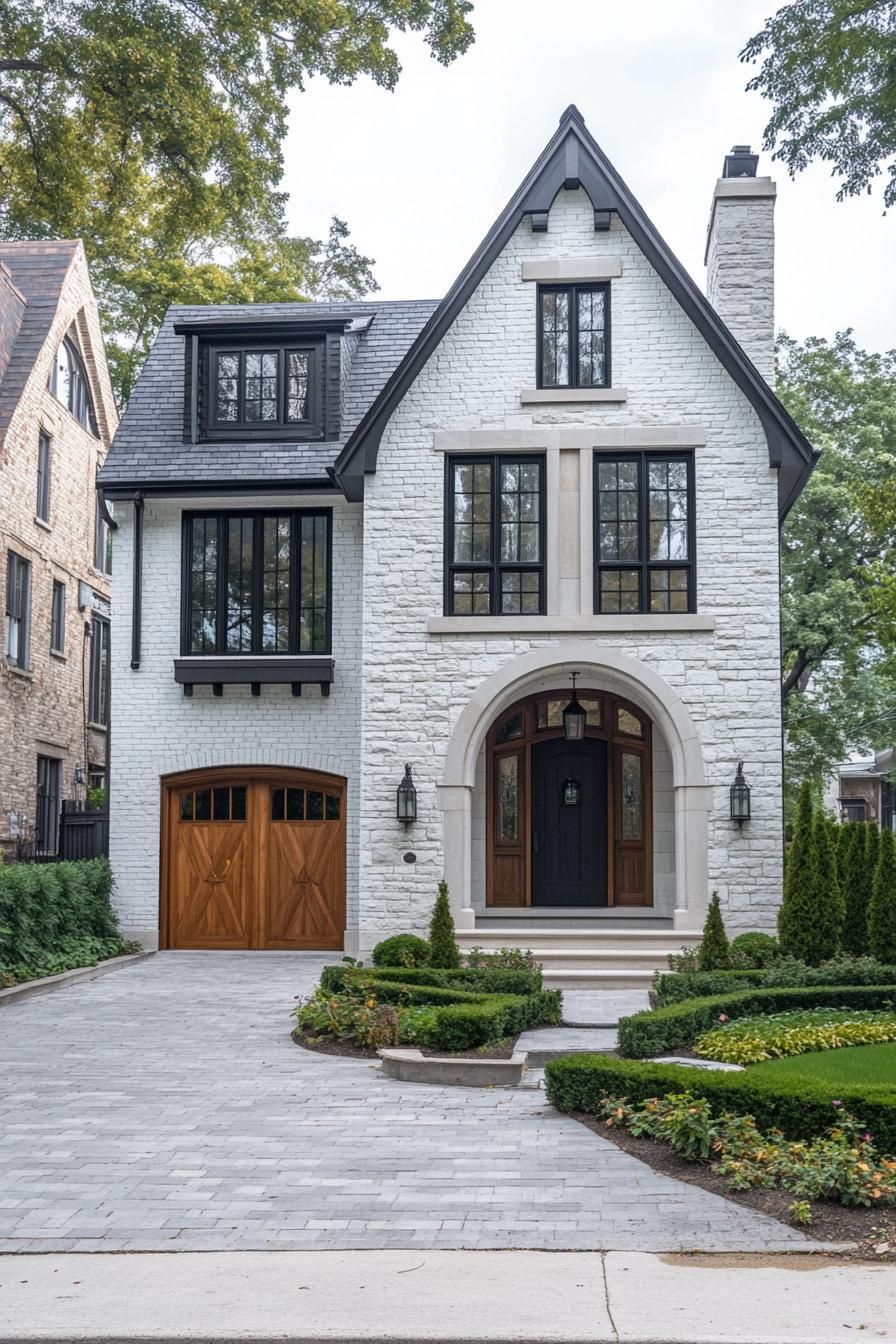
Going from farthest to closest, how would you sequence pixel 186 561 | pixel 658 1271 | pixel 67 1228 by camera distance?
pixel 186 561 < pixel 67 1228 < pixel 658 1271

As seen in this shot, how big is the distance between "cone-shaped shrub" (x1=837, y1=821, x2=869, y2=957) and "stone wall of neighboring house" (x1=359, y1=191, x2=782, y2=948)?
92.9 inches

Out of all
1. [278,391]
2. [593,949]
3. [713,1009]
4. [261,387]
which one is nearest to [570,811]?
[593,949]

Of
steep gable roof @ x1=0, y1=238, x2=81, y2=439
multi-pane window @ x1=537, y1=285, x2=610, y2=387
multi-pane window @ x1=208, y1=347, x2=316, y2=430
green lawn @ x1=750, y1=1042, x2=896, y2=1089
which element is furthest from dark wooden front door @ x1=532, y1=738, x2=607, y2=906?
steep gable roof @ x1=0, y1=238, x2=81, y2=439

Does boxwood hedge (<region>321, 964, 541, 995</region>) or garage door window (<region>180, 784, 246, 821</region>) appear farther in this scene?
garage door window (<region>180, 784, 246, 821</region>)

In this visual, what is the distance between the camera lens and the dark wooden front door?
19.3m

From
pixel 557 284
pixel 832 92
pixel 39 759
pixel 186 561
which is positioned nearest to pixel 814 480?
pixel 557 284

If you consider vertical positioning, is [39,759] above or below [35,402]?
→ below

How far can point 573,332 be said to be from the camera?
18484 millimetres

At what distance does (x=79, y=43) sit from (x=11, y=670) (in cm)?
956

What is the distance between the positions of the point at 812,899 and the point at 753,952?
0.83 m

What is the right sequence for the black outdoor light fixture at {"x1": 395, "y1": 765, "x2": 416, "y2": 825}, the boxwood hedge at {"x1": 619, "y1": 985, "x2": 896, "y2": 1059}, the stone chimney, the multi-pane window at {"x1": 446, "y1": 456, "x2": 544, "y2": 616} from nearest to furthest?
1. the boxwood hedge at {"x1": 619, "y1": 985, "x2": 896, "y2": 1059}
2. the black outdoor light fixture at {"x1": 395, "y1": 765, "x2": 416, "y2": 825}
3. the multi-pane window at {"x1": 446, "y1": 456, "x2": 544, "y2": 616}
4. the stone chimney

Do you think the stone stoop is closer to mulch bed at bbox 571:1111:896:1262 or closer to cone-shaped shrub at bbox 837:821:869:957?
cone-shaped shrub at bbox 837:821:869:957

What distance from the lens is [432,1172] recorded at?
25.3 ft

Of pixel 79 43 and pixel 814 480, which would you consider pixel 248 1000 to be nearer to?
pixel 79 43
